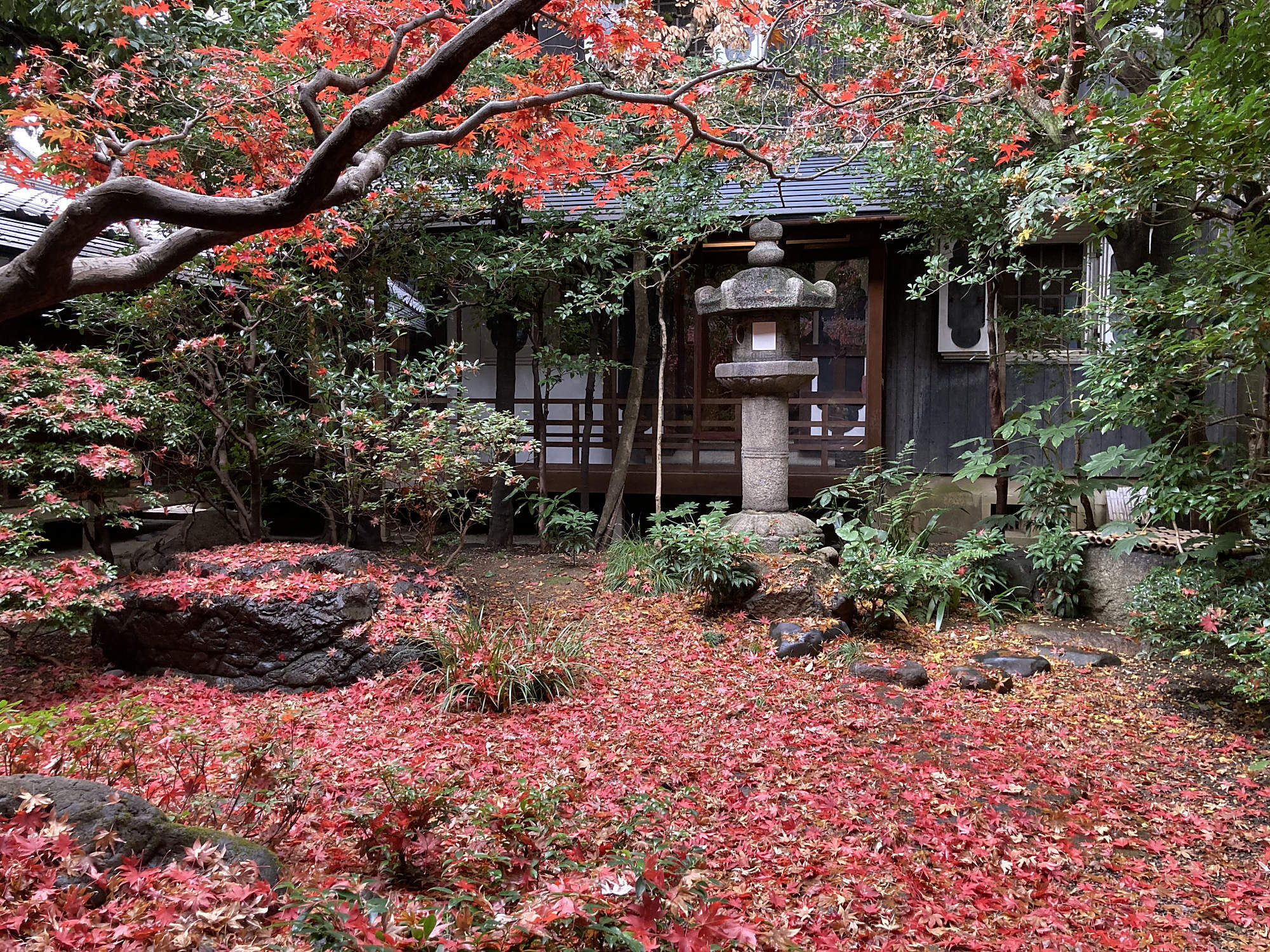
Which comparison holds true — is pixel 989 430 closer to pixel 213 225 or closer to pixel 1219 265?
pixel 1219 265

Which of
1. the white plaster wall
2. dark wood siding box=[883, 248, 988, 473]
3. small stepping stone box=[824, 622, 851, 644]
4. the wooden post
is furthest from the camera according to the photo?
the white plaster wall

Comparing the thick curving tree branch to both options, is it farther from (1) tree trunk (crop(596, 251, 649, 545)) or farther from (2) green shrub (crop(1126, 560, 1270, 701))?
(1) tree trunk (crop(596, 251, 649, 545))

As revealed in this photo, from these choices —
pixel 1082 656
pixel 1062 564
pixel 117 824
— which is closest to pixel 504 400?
pixel 1062 564

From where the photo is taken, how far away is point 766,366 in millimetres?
7906

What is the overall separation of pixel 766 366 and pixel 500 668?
410 cm

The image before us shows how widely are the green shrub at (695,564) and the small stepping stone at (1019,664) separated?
1.97 meters

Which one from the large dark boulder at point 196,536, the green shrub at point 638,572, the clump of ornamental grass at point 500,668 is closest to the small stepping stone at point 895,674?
the clump of ornamental grass at point 500,668

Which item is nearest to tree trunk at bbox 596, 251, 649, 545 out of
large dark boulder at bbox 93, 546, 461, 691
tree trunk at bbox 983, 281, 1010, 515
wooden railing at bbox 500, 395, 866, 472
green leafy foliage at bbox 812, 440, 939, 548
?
wooden railing at bbox 500, 395, 866, 472

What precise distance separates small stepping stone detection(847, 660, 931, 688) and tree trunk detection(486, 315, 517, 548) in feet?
18.4

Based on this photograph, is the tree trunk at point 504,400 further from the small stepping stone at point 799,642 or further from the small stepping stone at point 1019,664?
the small stepping stone at point 1019,664

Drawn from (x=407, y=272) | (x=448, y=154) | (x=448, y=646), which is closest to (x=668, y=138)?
(x=448, y=154)

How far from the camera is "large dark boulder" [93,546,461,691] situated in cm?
569

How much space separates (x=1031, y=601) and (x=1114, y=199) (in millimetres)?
3695

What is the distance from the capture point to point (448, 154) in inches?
327
